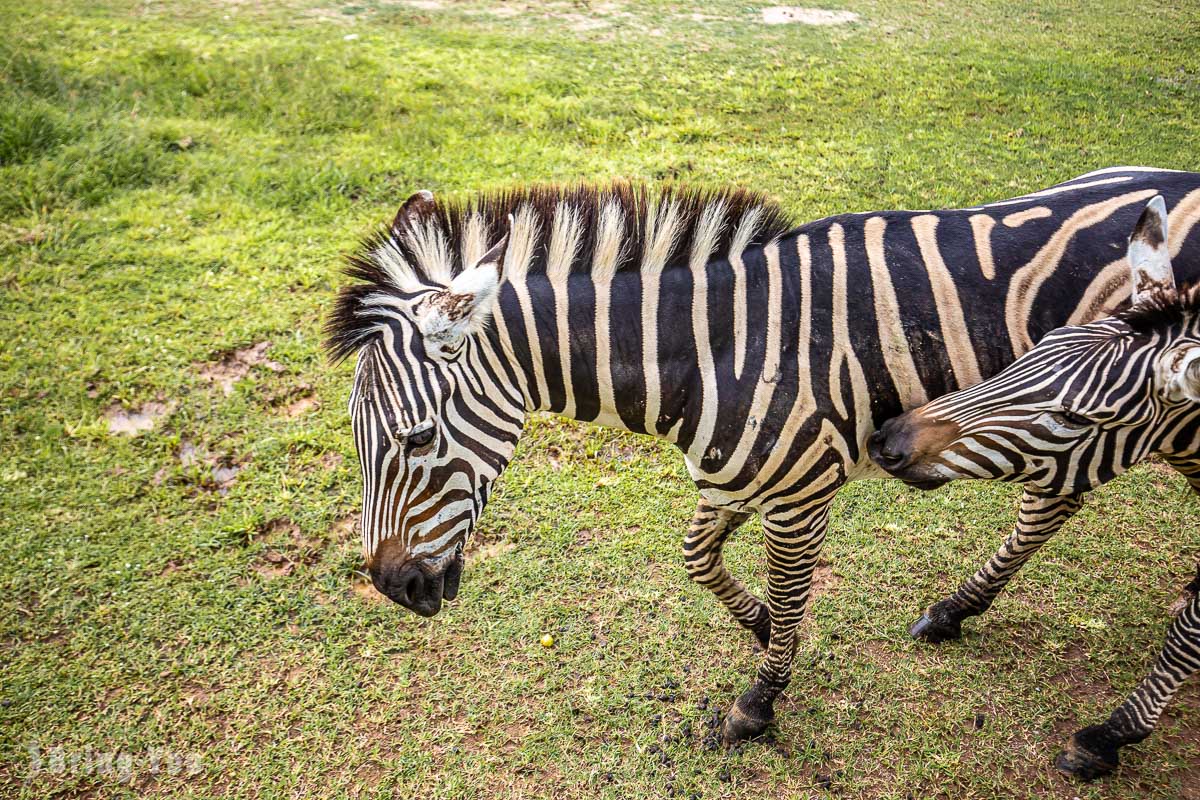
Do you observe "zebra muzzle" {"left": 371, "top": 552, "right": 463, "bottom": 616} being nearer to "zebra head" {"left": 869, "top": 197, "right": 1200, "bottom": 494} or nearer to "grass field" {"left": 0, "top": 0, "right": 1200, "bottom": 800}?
"grass field" {"left": 0, "top": 0, "right": 1200, "bottom": 800}

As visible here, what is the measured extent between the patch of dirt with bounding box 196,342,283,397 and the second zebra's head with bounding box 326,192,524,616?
145 inches

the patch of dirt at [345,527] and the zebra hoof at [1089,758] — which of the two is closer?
the zebra hoof at [1089,758]

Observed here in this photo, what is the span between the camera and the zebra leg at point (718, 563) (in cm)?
395

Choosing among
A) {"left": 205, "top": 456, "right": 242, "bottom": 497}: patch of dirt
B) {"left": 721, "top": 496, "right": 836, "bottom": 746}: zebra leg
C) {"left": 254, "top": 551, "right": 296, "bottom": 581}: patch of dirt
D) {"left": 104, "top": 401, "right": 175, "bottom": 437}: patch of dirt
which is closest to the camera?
{"left": 721, "top": 496, "right": 836, "bottom": 746}: zebra leg

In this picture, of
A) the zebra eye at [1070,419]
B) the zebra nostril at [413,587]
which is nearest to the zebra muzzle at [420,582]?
the zebra nostril at [413,587]

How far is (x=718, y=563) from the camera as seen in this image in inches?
161

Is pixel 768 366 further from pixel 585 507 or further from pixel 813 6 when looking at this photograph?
pixel 813 6

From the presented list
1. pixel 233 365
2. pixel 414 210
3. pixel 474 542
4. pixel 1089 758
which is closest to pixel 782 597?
pixel 1089 758

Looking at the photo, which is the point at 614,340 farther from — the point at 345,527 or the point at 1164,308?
the point at 345,527

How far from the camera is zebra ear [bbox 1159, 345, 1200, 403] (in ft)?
9.07

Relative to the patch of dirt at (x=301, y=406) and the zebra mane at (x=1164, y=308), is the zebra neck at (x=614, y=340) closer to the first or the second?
the zebra mane at (x=1164, y=308)

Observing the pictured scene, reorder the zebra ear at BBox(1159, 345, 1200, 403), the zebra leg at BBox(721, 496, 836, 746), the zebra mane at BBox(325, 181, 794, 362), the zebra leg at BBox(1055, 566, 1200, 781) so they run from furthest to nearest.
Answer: the zebra leg at BBox(1055, 566, 1200, 781), the zebra leg at BBox(721, 496, 836, 746), the zebra mane at BBox(325, 181, 794, 362), the zebra ear at BBox(1159, 345, 1200, 403)

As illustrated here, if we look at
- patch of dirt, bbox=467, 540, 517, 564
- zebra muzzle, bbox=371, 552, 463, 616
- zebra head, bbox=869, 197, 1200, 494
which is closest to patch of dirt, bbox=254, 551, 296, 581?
patch of dirt, bbox=467, 540, 517, 564

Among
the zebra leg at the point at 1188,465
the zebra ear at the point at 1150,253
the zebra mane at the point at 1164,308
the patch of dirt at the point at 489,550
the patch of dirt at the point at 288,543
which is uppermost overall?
the zebra ear at the point at 1150,253
